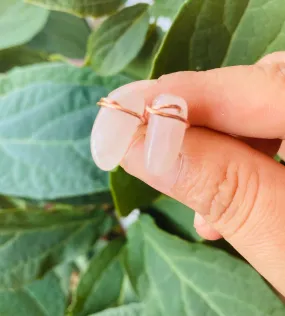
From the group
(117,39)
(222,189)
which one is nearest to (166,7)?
(117,39)

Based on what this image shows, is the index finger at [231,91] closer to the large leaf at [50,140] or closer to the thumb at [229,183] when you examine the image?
the thumb at [229,183]

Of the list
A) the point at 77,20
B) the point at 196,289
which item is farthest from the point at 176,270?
the point at 77,20

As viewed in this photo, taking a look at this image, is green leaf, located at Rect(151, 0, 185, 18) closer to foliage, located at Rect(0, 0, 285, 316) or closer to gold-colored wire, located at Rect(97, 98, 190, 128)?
foliage, located at Rect(0, 0, 285, 316)

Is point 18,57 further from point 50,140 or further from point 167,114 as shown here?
point 167,114

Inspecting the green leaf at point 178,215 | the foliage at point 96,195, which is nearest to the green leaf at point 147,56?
the foliage at point 96,195

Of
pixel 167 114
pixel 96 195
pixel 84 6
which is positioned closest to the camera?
pixel 167 114
